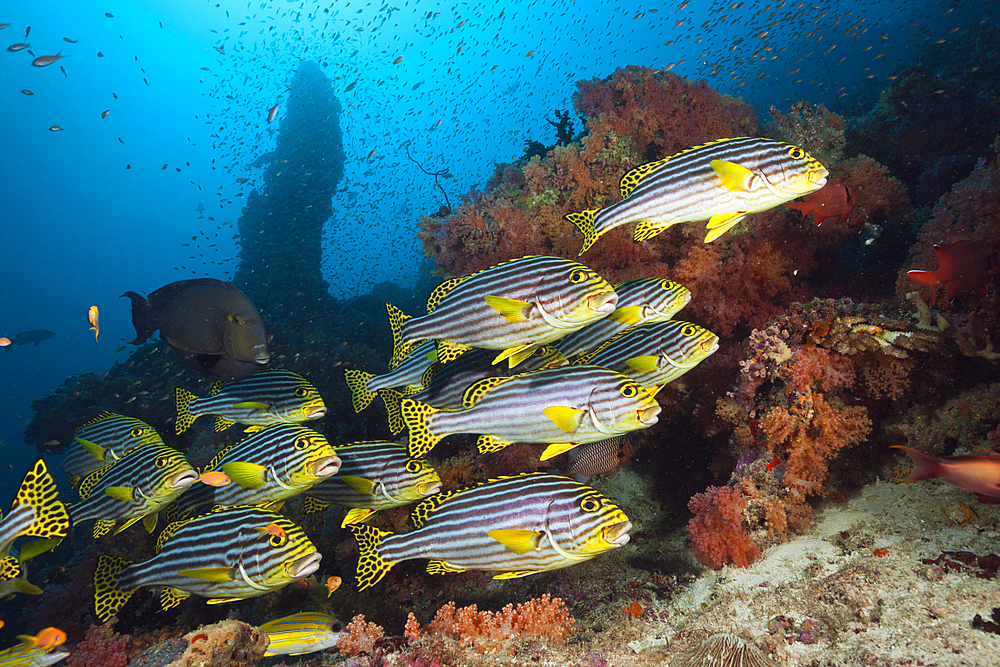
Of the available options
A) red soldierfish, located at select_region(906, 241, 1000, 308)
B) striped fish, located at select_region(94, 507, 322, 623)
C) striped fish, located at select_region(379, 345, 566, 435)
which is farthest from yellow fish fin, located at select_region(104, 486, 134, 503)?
red soldierfish, located at select_region(906, 241, 1000, 308)

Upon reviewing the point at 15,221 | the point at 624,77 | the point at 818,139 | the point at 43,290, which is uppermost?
the point at 15,221

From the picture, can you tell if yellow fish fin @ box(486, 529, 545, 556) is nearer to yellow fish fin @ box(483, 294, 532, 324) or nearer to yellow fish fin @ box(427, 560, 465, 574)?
yellow fish fin @ box(427, 560, 465, 574)

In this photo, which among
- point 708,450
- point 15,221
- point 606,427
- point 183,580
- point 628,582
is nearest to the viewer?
point 606,427

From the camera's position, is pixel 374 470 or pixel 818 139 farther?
pixel 818 139

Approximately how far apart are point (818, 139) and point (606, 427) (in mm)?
6168

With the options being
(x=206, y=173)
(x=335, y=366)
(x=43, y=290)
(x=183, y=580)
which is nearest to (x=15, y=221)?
(x=43, y=290)

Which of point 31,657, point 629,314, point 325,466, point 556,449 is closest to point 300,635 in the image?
point 325,466

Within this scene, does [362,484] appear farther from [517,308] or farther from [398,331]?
[517,308]

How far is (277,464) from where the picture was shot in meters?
3.22

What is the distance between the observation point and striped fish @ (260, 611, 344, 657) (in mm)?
3250

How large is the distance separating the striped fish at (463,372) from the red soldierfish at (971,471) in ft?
7.16

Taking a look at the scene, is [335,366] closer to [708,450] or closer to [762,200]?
[708,450]

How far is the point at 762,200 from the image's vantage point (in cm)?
273

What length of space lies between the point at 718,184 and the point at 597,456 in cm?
293
